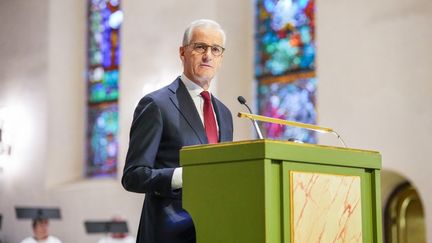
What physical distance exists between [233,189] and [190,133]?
1.72 ft

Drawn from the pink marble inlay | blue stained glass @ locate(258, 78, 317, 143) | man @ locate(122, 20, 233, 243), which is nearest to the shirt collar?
man @ locate(122, 20, 233, 243)

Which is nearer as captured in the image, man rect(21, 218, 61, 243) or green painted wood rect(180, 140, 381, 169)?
green painted wood rect(180, 140, 381, 169)

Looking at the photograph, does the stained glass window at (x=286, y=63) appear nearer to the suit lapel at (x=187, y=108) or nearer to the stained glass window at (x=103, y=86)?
the stained glass window at (x=103, y=86)

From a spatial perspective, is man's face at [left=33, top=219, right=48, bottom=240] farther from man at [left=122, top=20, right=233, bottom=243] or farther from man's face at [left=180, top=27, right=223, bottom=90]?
man's face at [left=180, top=27, right=223, bottom=90]

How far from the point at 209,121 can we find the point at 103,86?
11926 mm

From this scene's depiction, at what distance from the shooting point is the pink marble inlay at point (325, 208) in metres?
2.53

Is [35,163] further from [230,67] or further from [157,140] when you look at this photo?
[157,140]

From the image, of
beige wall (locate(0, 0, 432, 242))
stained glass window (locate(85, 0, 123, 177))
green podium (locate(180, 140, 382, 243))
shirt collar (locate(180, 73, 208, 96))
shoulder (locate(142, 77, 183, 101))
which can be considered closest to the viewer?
green podium (locate(180, 140, 382, 243))

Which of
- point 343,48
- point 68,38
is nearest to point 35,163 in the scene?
point 68,38

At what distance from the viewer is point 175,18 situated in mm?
12219

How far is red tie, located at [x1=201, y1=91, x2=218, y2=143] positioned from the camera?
311 centimetres

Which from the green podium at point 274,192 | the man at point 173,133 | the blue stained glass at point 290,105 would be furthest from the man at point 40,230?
the green podium at point 274,192

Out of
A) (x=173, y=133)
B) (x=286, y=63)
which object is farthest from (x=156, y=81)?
(x=173, y=133)

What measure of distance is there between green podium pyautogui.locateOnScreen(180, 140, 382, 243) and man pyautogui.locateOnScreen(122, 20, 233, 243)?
160mm
